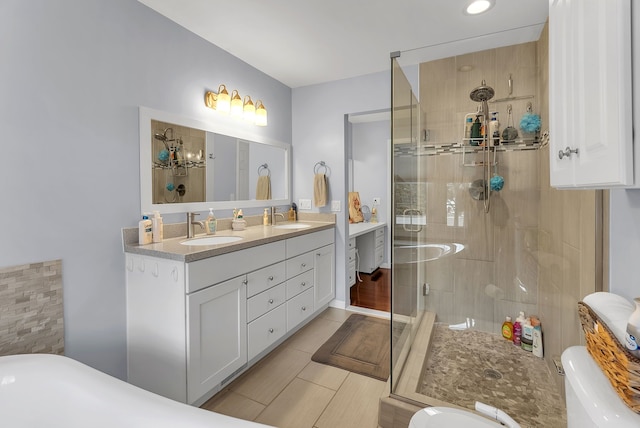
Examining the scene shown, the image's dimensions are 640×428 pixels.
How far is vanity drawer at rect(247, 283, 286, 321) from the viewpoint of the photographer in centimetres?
198

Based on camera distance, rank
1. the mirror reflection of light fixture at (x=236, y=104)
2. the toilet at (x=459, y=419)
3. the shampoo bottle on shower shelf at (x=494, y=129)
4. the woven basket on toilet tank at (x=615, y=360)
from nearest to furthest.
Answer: the woven basket on toilet tank at (x=615, y=360), the toilet at (x=459, y=419), the shampoo bottle on shower shelf at (x=494, y=129), the mirror reflection of light fixture at (x=236, y=104)

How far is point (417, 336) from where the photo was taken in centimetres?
222

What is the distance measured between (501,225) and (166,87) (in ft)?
9.13

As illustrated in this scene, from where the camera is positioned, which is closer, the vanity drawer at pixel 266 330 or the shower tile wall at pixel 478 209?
the vanity drawer at pixel 266 330

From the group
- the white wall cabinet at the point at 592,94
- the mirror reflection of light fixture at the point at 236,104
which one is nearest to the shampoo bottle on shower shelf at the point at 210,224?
the mirror reflection of light fixture at the point at 236,104

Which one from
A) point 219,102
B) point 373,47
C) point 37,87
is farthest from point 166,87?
point 373,47

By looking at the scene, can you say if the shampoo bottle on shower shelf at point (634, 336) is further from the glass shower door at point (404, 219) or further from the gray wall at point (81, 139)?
the gray wall at point (81, 139)

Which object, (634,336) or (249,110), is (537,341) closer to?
(634,336)

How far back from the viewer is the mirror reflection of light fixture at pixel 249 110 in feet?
8.55

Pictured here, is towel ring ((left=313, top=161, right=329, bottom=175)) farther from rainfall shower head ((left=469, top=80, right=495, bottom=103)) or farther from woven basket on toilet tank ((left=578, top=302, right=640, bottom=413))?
woven basket on toilet tank ((left=578, top=302, right=640, bottom=413))

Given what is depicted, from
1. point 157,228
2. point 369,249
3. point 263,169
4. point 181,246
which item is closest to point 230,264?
point 181,246

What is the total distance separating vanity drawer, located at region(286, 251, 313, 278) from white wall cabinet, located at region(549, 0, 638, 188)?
6.03ft

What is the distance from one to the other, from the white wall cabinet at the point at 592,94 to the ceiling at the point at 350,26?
1.22 metres

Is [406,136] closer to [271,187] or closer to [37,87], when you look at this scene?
[271,187]
